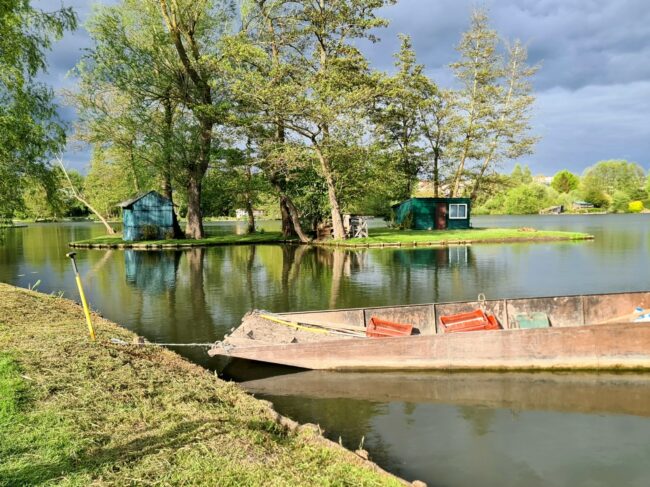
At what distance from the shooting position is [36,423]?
247 inches

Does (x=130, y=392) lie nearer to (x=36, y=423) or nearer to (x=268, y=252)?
(x=36, y=423)

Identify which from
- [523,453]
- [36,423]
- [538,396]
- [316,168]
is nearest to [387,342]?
[538,396]

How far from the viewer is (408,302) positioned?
1794cm

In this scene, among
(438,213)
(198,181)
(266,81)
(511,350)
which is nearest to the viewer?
(511,350)

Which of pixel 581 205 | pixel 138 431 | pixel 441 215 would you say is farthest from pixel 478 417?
pixel 581 205

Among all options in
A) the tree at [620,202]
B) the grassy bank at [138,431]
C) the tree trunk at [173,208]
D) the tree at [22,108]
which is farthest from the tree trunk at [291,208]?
the tree at [620,202]

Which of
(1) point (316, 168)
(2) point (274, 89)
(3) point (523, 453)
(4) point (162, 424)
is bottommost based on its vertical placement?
(3) point (523, 453)

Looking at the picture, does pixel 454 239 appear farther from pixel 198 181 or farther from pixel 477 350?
pixel 477 350

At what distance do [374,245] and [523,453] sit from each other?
32.3 meters

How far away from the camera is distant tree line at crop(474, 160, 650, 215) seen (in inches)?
5197

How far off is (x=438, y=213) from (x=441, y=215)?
1.41 ft

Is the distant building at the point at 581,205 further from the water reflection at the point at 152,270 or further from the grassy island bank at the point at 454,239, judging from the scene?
the water reflection at the point at 152,270

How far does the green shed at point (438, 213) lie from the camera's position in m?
51.2

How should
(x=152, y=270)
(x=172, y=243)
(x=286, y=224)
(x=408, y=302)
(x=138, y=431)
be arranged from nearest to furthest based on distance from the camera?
1. (x=138, y=431)
2. (x=408, y=302)
3. (x=152, y=270)
4. (x=172, y=243)
5. (x=286, y=224)
